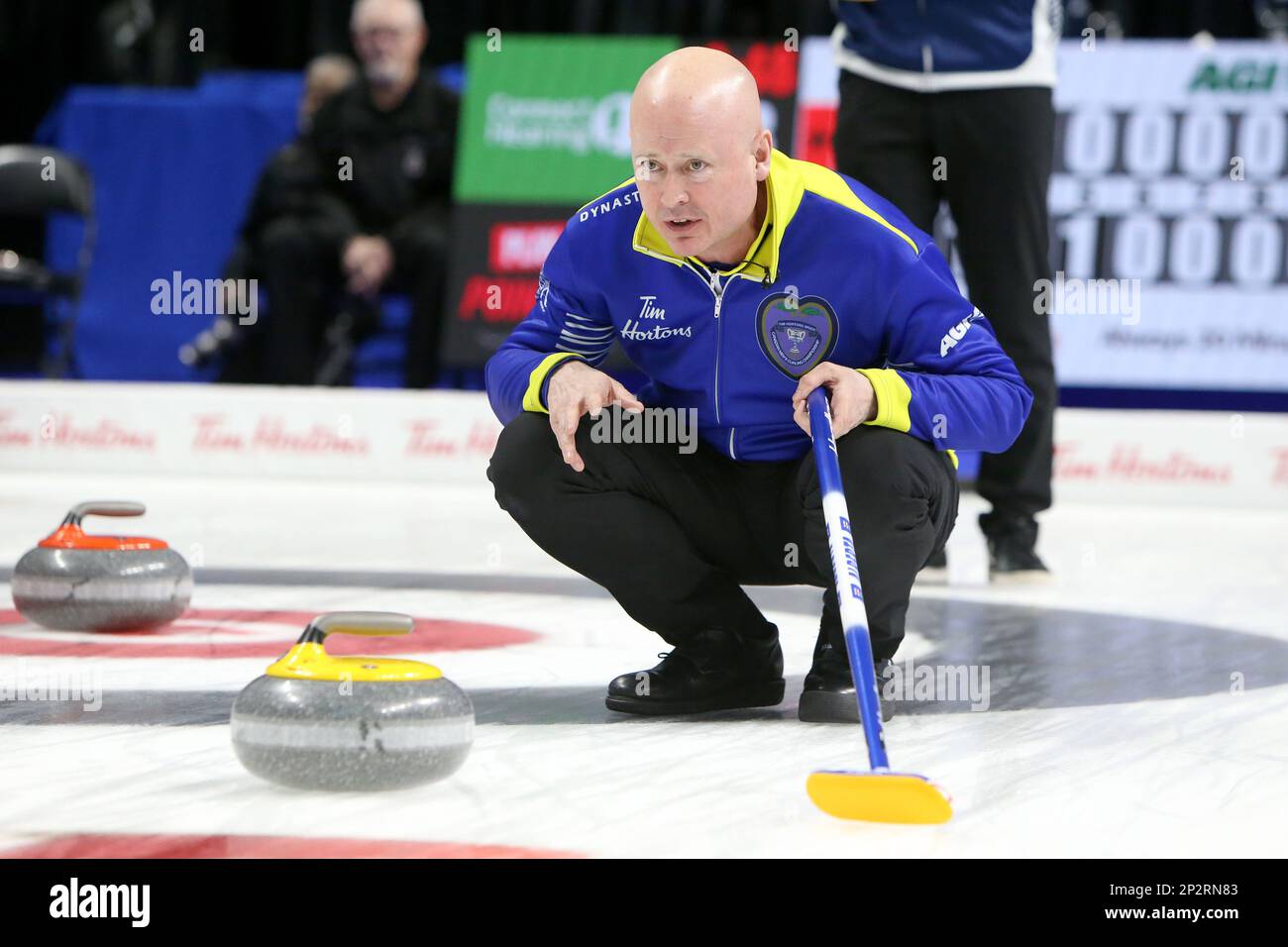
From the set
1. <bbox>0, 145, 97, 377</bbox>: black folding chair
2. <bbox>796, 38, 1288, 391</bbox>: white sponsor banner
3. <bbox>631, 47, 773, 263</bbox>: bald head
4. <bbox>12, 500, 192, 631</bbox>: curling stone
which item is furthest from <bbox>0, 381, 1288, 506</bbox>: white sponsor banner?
<bbox>631, 47, 773, 263</bbox>: bald head

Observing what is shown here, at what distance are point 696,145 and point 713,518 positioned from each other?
558 millimetres

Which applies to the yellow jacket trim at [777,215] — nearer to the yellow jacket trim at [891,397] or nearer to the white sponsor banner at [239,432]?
the yellow jacket trim at [891,397]

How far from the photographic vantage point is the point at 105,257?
772 cm

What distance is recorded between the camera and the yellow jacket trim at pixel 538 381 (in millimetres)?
2373

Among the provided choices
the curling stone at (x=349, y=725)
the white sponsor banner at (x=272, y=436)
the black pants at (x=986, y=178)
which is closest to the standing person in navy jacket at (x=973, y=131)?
the black pants at (x=986, y=178)

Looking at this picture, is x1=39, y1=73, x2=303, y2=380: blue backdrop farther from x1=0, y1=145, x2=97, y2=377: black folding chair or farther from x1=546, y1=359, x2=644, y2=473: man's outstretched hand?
x1=546, y1=359, x2=644, y2=473: man's outstretched hand

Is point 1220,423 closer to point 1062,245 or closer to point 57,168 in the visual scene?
point 1062,245

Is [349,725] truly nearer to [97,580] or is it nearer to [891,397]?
[891,397]

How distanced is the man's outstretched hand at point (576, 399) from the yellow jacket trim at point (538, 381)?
6cm

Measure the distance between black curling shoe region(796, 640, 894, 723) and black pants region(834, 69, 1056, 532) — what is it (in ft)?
5.11

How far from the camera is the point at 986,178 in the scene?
12.4ft

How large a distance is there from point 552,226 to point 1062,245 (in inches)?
76.6

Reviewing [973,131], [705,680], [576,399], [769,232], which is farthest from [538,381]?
[973,131]

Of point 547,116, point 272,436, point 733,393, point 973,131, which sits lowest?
point 272,436
